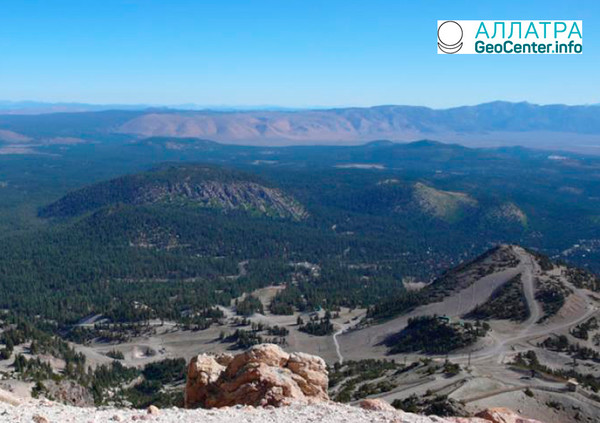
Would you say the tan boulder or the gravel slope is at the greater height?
the gravel slope

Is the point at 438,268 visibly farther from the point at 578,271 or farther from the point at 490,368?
the point at 490,368

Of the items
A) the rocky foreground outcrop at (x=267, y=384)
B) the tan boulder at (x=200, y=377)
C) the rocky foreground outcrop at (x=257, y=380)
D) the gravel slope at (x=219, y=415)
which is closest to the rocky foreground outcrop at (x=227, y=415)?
the gravel slope at (x=219, y=415)

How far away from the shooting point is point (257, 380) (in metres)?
29.8

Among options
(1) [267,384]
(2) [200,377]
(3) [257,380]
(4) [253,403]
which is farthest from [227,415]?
(2) [200,377]

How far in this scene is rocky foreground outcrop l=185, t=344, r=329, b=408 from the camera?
28.9 m

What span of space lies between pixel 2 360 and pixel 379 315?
61.9 metres

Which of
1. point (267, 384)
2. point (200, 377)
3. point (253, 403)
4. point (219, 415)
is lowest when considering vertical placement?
point (200, 377)

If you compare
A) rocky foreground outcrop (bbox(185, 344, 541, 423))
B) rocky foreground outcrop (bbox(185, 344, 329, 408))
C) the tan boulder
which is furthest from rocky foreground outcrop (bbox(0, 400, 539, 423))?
the tan boulder

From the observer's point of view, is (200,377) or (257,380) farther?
(200,377)

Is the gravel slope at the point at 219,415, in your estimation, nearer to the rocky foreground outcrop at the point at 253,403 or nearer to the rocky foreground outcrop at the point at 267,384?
the rocky foreground outcrop at the point at 253,403

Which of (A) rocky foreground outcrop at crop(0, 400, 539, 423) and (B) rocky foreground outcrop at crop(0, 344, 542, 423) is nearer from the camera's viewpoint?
(A) rocky foreground outcrop at crop(0, 400, 539, 423)

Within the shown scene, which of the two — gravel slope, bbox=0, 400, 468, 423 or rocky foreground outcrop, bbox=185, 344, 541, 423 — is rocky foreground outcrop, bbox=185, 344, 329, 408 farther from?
gravel slope, bbox=0, 400, 468, 423

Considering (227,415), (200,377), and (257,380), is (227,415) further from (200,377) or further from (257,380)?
(200,377)

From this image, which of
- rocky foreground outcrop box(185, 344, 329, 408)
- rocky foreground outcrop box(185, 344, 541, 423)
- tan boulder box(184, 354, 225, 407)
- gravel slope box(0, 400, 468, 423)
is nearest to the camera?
gravel slope box(0, 400, 468, 423)
